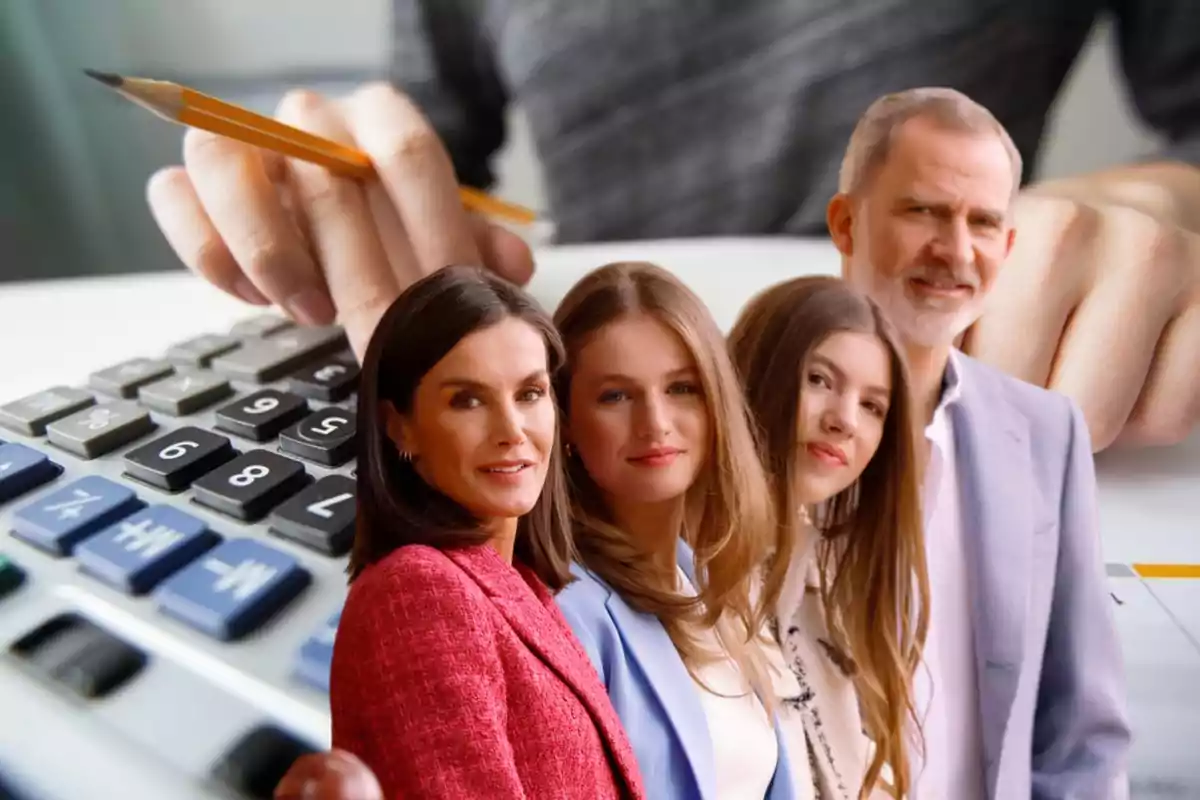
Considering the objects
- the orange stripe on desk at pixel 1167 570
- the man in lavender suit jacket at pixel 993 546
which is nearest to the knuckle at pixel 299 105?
the man in lavender suit jacket at pixel 993 546

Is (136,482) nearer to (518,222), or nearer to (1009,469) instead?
(518,222)

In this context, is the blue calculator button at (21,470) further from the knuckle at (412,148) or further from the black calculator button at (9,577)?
the knuckle at (412,148)

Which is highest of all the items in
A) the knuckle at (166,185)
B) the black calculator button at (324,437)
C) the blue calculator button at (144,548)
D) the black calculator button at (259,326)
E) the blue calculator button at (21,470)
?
the knuckle at (166,185)

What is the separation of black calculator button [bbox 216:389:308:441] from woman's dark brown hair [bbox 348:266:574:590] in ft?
0.26

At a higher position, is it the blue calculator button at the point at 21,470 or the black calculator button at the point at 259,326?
the black calculator button at the point at 259,326

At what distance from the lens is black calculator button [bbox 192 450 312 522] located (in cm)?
25

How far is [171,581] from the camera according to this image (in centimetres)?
23

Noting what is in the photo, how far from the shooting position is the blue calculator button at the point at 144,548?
24 centimetres

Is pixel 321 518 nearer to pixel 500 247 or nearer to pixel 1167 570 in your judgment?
pixel 500 247

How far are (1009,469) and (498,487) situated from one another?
221mm

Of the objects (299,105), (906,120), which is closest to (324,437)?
(299,105)

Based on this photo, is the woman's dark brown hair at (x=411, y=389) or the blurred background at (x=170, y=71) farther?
the blurred background at (x=170, y=71)

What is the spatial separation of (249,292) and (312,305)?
0.12 feet

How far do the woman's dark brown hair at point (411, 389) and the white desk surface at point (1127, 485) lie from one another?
105mm
